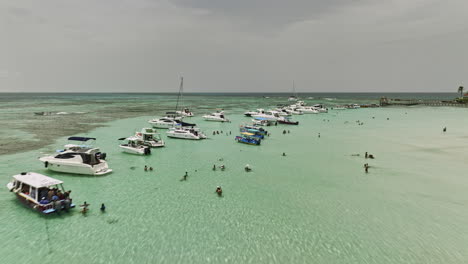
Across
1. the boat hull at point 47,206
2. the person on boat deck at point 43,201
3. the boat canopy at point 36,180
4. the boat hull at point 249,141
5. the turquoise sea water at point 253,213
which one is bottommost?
the turquoise sea water at point 253,213

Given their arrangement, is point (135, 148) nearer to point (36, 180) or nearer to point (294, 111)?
point (36, 180)

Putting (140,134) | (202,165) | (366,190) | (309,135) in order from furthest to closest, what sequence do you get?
(309,135) → (140,134) → (202,165) → (366,190)

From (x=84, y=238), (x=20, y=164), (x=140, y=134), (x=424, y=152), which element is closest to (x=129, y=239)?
(x=84, y=238)

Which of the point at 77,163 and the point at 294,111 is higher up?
the point at 294,111

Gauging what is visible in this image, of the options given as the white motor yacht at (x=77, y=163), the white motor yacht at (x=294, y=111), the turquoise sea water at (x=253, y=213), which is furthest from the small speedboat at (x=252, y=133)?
the white motor yacht at (x=294, y=111)

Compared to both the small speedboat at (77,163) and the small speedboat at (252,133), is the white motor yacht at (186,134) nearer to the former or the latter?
the small speedboat at (252,133)

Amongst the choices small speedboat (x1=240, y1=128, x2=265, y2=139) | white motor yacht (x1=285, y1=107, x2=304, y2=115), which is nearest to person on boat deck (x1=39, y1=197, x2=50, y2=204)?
small speedboat (x1=240, y1=128, x2=265, y2=139)

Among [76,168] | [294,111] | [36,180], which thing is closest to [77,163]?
[76,168]

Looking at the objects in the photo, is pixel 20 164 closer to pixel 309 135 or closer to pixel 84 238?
pixel 84 238

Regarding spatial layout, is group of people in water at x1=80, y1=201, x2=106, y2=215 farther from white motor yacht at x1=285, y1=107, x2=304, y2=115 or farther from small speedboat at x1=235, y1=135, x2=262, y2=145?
white motor yacht at x1=285, y1=107, x2=304, y2=115
